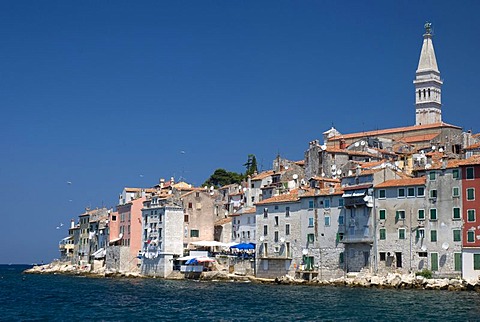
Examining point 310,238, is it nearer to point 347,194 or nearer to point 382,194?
point 347,194

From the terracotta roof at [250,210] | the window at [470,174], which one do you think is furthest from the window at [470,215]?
the terracotta roof at [250,210]

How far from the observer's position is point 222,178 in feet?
368

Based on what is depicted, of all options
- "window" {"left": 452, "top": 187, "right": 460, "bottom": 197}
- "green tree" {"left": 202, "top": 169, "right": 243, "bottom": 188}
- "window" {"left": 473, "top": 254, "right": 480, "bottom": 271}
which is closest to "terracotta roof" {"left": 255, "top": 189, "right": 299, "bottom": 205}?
"window" {"left": 452, "top": 187, "right": 460, "bottom": 197}

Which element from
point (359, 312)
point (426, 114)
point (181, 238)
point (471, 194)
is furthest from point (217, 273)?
point (426, 114)

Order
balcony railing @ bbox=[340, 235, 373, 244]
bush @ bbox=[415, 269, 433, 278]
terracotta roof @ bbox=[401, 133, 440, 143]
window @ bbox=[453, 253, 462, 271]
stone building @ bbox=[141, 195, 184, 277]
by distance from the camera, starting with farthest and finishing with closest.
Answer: terracotta roof @ bbox=[401, 133, 440, 143] < stone building @ bbox=[141, 195, 184, 277] < balcony railing @ bbox=[340, 235, 373, 244] < bush @ bbox=[415, 269, 433, 278] < window @ bbox=[453, 253, 462, 271]

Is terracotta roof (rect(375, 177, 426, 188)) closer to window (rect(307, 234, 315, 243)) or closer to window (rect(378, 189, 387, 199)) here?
window (rect(378, 189, 387, 199))

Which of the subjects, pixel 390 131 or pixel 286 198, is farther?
pixel 390 131

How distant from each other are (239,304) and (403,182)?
1877 centimetres

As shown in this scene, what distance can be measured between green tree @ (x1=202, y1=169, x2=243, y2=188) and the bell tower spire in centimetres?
3078

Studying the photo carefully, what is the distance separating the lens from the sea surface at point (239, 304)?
1660 inches

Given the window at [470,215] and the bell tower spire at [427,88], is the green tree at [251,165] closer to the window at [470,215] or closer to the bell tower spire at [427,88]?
the bell tower spire at [427,88]

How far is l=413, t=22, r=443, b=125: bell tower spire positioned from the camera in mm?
118625

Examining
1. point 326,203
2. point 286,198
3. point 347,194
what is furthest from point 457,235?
point 286,198

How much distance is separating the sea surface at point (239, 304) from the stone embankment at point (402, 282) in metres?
1.58
